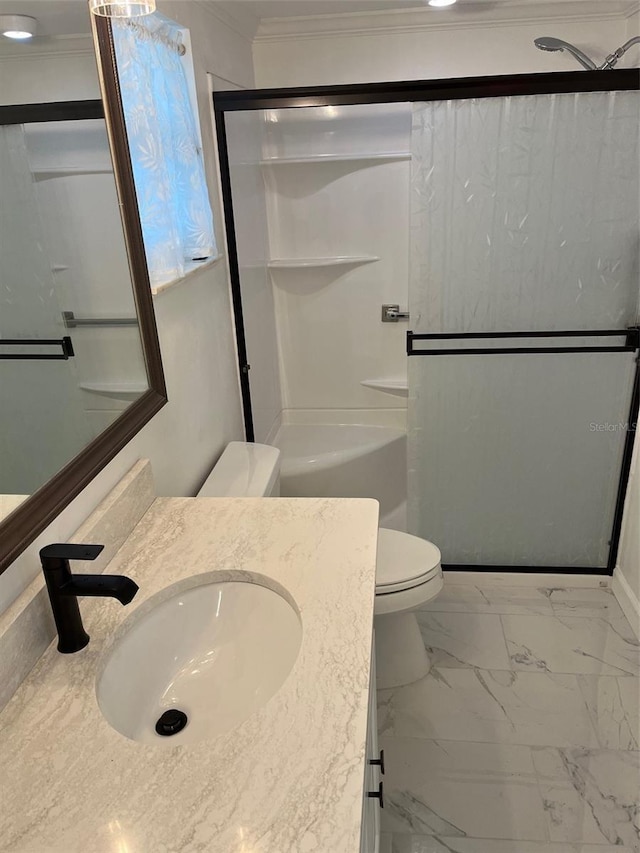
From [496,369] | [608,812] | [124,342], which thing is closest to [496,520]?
[496,369]

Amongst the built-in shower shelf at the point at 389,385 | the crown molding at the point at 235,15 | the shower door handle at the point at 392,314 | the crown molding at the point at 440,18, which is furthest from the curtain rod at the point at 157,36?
the built-in shower shelf at the point at 389,385

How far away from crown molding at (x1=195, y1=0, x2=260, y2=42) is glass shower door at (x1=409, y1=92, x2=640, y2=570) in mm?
751

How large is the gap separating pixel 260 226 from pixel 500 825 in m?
2.50

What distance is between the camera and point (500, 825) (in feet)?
5.27

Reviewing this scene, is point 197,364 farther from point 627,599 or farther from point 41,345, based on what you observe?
point 627,599

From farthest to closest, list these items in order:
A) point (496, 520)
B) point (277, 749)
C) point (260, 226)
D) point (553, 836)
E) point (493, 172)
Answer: point (260, 226)
point (496, 520)
point (493, 172)
point (553, 836)
point (277, 749)

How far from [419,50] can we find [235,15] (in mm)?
771

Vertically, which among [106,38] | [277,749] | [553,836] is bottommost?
[553,836]

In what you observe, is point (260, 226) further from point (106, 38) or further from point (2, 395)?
point (2, 395)

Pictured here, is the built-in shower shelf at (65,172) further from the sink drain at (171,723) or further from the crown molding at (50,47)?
the sink drain at (171,723)

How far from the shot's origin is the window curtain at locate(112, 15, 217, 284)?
1.39 meters

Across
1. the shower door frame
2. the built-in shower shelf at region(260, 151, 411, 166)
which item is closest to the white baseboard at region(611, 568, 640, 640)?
the shower door frame

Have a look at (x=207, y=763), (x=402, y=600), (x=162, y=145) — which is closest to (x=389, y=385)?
(x=402, y=600)

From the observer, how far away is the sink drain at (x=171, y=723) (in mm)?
1018
